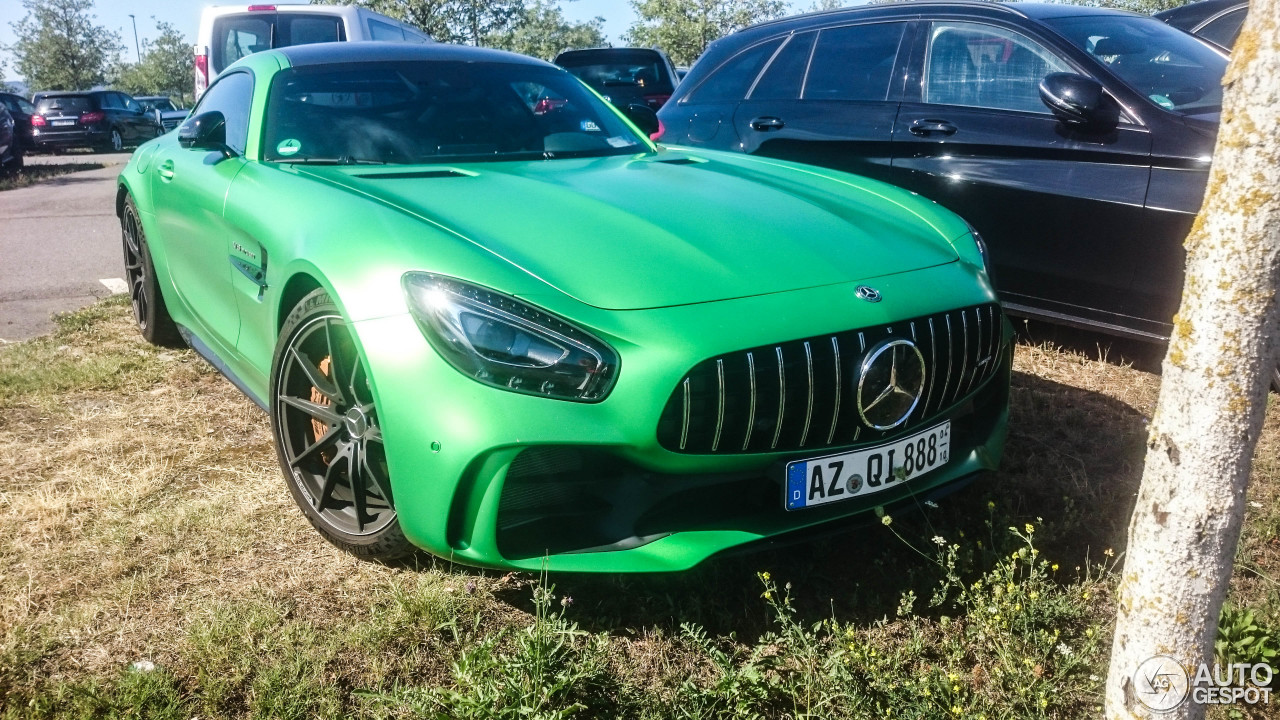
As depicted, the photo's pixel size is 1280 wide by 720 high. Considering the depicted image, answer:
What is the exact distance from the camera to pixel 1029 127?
168 inches

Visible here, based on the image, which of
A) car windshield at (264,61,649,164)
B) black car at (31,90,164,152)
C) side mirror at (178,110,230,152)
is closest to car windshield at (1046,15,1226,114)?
car windshield at (264,61,649,164)

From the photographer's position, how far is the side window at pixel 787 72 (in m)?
5.21

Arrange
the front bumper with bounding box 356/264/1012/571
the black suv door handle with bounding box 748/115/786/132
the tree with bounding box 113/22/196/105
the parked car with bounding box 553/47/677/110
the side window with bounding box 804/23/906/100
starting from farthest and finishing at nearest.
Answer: the tree with bounding box 113/22/196/105 → the parked car with bounding box 553/47/677/110 → the black suv door handle with bounding box 748/115/786/132 → the side window with bounding box 804/23/906/100 → the front bumper with bounding box 356/264/1012/571

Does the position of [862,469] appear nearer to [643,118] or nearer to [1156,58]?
[643,118]

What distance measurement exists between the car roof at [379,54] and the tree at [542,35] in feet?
103

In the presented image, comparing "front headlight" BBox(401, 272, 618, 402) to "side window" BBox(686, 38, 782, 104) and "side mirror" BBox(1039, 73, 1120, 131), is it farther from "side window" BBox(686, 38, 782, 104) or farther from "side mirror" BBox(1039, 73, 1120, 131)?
"side window" BBox(686, 38, 782, 104)

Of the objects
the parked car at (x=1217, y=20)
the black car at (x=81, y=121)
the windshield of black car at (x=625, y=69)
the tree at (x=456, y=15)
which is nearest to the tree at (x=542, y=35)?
the tree at (x=456, y=15)

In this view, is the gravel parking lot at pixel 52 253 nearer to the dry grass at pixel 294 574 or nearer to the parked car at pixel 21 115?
the dry grass at pixel 294 574

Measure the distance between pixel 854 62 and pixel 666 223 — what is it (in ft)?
9.00

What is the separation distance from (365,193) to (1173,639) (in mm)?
2155

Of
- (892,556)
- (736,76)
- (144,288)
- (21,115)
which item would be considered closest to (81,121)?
(21,115)

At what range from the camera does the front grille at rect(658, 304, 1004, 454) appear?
85.1 inches

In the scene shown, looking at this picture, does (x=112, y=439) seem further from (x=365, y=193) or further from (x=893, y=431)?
(x=893, y=431)

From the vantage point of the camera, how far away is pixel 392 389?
2.25m
